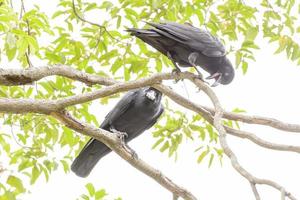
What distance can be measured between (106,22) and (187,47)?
66cm

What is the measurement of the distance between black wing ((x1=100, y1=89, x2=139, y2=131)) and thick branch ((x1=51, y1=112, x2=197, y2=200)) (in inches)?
51.7

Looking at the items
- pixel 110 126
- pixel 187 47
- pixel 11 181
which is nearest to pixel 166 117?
pixel 110 126

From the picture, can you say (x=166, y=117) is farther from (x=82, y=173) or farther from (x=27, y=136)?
(x=27, y=136)

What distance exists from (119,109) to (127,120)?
0.12 metres

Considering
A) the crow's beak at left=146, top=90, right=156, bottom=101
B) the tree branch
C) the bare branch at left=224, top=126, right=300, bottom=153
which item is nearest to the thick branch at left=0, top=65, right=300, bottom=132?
the tree branch

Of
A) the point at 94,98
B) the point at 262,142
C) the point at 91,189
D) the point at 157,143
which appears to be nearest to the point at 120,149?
the point at 94,98

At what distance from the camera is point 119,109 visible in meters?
4.30

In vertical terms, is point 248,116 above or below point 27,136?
above

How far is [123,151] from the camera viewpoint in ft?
9.80

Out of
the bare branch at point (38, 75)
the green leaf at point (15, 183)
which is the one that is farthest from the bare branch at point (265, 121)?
the green leaf at point (15, 183)

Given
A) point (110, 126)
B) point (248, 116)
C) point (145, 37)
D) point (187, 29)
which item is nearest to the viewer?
point (248, 116)

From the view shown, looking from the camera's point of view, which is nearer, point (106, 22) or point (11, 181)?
point (11, 181)

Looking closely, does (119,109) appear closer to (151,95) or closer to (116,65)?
(151,95)

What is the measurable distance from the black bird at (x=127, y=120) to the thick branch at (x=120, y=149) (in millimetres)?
1148
